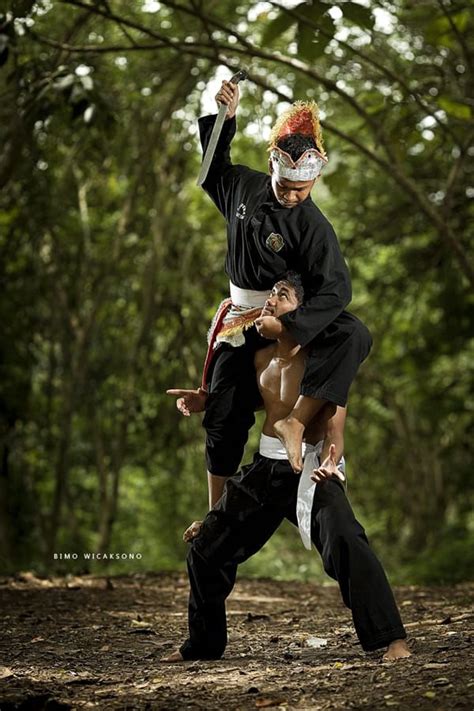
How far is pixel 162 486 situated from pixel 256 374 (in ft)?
22.6

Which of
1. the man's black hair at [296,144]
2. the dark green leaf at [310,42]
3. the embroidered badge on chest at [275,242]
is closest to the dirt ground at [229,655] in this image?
the embroidered badge on chest at [275,242]

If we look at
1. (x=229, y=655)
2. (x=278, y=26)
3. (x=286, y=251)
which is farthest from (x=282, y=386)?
(x=278, y=26)

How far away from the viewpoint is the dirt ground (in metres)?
2.89

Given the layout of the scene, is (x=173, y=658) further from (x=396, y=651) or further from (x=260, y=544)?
(x=396, y=651)

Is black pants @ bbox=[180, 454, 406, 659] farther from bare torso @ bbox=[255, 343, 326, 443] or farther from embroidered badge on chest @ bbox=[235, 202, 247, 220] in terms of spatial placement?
embroidered badge on chest @ bbox=[235, 202, 247, 220]

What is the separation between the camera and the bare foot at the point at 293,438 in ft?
10.8

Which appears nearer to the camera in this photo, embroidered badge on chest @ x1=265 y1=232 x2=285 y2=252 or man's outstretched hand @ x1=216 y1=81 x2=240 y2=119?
embroidered badge on chest @ x1=265 y1=232 x2=285 y2=252

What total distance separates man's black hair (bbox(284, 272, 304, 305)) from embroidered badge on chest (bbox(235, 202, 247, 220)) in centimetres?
28

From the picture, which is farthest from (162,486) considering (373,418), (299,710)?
(299,710)

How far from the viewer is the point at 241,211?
3574mm

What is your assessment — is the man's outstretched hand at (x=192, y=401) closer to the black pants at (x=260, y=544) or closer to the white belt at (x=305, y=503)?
the black pants at (x=260, y=544)

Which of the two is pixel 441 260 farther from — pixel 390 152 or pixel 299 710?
pixel 299 710

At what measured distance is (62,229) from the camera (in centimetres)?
827

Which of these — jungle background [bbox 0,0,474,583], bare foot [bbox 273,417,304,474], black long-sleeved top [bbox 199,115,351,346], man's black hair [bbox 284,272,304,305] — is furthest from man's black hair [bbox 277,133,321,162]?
jungle background [bbox 0,0,474,583]
